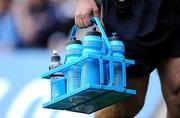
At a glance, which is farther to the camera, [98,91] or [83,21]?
[83,21]

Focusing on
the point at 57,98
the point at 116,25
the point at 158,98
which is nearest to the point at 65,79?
the point at 57,98

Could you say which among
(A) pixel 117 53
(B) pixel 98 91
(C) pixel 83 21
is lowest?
(B) pixel 98 91

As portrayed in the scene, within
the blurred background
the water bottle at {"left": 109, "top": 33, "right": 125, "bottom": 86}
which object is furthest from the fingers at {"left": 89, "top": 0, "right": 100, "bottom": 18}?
the blurred background

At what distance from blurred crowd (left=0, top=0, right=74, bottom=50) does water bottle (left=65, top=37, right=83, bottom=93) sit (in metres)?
1.50

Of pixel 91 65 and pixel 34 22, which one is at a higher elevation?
pixel 34 22

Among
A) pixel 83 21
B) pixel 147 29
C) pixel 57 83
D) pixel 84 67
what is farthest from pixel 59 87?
pixel 147 29

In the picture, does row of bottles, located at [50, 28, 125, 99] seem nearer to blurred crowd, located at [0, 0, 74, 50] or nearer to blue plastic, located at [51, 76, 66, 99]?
blue plastic, located at [51, 76, 66, 99]

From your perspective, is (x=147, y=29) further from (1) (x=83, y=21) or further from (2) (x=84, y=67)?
(2) (x=84, y=67)

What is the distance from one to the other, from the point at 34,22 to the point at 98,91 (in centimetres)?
174

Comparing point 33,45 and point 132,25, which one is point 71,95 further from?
point 33,45

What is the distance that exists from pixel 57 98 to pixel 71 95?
78 mm

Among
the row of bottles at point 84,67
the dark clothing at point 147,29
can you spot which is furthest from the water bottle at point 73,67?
the dark clothing at point 147,29

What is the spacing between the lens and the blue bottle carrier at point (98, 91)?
85.5 inches

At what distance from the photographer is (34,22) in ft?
12.7
